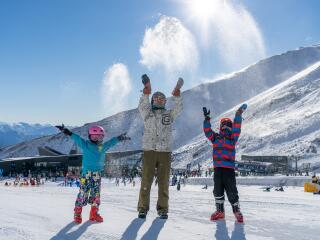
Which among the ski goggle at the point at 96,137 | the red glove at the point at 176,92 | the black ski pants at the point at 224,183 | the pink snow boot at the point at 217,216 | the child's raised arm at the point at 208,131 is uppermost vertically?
the red glove at the point at 176,92

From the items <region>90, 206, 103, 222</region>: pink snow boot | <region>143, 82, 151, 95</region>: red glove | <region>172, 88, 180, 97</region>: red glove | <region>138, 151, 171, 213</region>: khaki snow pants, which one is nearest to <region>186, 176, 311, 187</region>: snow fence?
<region>172, 88, 180, 97</region>: red glove

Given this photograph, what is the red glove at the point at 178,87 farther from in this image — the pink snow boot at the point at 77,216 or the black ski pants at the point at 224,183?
the pink snow boot at the point at 77,216

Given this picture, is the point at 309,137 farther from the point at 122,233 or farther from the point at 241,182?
the point at 122,233

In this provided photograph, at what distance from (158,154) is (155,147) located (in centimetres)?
13

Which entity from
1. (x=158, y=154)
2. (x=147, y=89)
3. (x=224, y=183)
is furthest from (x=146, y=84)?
(x=224, y=183)

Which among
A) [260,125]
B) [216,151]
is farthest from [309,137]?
[216,151]

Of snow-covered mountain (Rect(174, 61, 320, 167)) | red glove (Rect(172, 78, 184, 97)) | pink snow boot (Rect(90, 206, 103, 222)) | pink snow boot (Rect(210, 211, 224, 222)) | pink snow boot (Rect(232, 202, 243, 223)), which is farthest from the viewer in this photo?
snow-covered mountain (Rect(174, 61, 320, 167))

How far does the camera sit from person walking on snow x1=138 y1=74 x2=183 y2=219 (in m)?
6.68

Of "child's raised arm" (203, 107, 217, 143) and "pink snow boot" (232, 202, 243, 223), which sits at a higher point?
"child's raised arm" (203, 107, 217, 143)

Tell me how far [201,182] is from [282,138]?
86872 mm

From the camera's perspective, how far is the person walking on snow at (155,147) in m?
6.68

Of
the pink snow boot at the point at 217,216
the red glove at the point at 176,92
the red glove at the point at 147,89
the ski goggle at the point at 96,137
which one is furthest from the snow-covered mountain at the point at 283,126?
the ski goggle at the point at 96,137

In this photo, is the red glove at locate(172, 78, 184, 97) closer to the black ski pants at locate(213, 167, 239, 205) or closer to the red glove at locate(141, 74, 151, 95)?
the red glove at locate(141, 74, 151, 95)

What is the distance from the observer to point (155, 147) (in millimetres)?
6699
